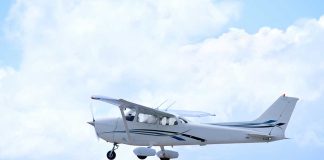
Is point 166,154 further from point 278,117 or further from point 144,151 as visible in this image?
point 278,117

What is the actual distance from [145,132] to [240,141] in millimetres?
3495

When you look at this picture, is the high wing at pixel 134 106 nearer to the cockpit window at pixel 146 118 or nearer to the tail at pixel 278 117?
the cockpit window at pixel 146 118

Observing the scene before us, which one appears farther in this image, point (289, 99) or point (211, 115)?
point (211, 115)

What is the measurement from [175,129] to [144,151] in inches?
54.5

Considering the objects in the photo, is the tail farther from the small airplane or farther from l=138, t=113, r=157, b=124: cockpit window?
l=138, t=113, r=157, b=124: cockpit window

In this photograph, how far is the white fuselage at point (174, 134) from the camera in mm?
36312

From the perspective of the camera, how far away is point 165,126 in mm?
36938

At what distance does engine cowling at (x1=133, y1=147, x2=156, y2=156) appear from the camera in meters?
36.7

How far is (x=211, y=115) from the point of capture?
1623 inches

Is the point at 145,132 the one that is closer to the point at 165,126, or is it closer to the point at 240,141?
the point at 165,126

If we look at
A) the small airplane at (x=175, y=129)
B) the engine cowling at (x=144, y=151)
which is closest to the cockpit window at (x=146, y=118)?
the small airplane at (x=175, y=129)

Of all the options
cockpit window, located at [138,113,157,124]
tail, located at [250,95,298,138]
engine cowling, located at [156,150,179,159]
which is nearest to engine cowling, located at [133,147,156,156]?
engine cowling, located at [156,150,179,159]

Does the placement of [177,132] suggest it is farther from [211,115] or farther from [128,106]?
[211,115]

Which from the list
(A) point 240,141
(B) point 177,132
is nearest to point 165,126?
(B) point 177,132
